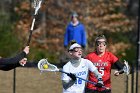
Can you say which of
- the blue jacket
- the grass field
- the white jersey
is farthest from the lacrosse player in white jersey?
the blue jacket

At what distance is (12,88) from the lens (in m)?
15.8

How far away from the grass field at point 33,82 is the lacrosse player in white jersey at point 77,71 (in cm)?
283

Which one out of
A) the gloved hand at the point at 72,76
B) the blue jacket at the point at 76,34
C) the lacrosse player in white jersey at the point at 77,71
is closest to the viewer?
the gloved hand at the point at 72,76

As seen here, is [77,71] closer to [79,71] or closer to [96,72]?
[79,71]

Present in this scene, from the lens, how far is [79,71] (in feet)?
41.1

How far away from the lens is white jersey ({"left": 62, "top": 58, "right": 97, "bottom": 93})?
1232cm

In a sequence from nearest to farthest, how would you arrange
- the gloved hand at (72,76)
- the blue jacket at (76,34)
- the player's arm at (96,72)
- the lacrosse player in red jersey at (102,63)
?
the gloved hand at (72,76) → the player's arm at (96,72) → the lacrosse player in red jersey at (102,63) → the blue jacket at (76,34)

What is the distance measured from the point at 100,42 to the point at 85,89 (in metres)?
0.93

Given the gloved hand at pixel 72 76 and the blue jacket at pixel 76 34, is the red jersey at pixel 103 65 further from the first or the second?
the blue jacket at pixel 76 34

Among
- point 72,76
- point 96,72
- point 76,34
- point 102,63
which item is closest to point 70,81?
point 72,76

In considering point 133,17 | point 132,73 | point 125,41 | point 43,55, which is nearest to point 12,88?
point 132,73

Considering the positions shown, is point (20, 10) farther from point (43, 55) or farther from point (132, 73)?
point (132, 73)

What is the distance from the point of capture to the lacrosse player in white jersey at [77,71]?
40.3ft

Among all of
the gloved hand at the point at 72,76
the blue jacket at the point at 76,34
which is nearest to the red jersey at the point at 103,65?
the gloved hand at the point at 72,76
